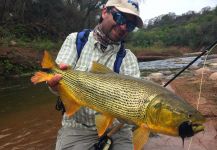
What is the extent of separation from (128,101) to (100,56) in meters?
1.52

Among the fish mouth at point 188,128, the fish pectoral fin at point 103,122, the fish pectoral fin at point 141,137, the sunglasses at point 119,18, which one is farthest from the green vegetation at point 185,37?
the fish mouth at point 188,128

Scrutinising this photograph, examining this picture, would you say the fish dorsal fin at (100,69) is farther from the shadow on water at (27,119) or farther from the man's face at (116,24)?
the shadow on water at (27,119)

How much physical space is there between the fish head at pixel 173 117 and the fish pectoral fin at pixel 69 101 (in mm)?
950

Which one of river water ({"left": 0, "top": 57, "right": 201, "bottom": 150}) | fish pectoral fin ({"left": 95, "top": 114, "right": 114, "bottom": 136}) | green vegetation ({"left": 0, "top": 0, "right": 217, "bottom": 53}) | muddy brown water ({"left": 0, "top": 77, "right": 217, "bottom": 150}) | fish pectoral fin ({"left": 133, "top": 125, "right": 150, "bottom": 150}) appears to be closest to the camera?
fish pectoral fin ({"left": 133, "top": 125, "right": 150, "bottom": 150})

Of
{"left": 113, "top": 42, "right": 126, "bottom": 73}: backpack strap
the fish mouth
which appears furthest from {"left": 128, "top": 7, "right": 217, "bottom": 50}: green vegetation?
the fish mouth

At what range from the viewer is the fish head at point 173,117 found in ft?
8.84

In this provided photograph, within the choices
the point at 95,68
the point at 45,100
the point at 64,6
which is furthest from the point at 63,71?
the point at 64,6

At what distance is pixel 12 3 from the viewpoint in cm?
3556

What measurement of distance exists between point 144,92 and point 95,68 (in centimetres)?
70

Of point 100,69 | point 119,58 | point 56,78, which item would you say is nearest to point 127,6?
point 119,58

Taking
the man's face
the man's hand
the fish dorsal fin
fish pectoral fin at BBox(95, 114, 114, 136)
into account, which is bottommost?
fish pectoral fin at BBox(95, 114, 114, 136)

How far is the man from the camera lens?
4.21m

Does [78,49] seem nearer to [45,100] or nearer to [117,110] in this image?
[117,110]

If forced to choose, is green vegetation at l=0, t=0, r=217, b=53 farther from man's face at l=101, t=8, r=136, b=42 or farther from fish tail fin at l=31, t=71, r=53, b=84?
fish tail fin at l=31, t=71, r=53, b=84
